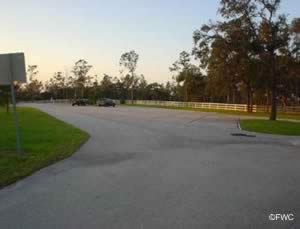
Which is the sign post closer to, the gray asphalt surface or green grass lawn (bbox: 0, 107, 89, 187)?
green grass lawn (bbox: 0, 107, 89, 187)

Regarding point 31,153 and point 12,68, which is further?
point 31,153

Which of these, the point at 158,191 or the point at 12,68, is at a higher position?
the point at 12,68

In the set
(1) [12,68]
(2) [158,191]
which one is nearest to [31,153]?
(1) [12,68]

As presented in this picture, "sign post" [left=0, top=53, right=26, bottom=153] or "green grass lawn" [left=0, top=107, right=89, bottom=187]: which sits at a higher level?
"sign post" [left=0, top=53, right=26, bottom=153]

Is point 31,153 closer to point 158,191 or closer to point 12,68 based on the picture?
point 12,68

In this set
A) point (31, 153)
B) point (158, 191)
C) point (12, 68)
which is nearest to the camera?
point (158, 191)

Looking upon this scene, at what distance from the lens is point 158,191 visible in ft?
27.3

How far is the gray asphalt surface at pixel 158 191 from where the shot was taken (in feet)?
21.0

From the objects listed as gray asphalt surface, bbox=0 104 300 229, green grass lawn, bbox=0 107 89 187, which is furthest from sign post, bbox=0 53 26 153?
gray asphalt surface, bbox=0 104 300 229

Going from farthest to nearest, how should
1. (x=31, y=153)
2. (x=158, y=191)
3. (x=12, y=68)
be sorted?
(x=31, y=153), (x=12, y=68), (x=158, y=191)

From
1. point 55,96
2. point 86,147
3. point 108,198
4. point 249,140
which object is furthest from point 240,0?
point 55,96

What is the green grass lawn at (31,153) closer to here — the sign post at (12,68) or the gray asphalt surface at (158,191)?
the gray asphalt surface at (158,191)

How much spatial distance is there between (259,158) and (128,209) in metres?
7.07

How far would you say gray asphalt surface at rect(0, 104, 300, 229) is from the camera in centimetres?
639
